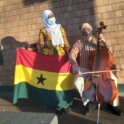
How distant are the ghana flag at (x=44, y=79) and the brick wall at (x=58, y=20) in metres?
0.90

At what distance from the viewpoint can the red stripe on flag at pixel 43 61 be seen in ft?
13.0

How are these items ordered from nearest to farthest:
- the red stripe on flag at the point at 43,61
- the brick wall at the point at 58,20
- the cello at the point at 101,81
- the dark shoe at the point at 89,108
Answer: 1. the cello at the point at 101,81
2. the dark shoe at the point at 89,108
3. the red stripe on flag at the point at 43,61
4. the brick wall at the point at 58,20

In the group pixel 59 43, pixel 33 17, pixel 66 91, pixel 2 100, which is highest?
pixel 33 17

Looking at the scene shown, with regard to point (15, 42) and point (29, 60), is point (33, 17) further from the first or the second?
point (29, 60)

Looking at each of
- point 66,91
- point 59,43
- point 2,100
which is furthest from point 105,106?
point 2,100

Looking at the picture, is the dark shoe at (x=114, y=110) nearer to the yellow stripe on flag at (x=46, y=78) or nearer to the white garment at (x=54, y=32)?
the yellow stripe on flag at (x=46, y=78)

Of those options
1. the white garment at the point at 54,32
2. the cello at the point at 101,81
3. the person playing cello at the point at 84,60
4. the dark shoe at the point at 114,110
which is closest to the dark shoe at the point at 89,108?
the person playing cello at the point at 84,60

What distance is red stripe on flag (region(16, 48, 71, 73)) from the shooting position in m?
3.97

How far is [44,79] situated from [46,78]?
0.04 metres

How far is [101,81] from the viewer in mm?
3203

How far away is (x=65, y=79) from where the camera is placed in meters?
3.97

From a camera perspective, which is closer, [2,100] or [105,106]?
[105,106]

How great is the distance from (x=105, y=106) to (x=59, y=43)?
4.01 feet

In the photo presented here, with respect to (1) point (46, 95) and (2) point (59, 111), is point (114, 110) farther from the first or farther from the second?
(1) point (46, 95)
